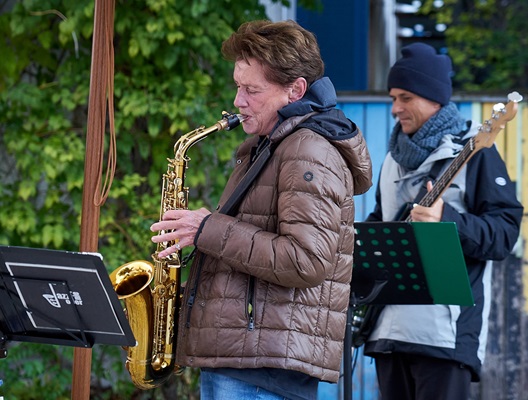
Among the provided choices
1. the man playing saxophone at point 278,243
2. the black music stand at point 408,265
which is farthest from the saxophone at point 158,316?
the black music stand at point 408,265

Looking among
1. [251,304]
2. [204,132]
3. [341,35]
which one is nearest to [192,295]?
[251,304]

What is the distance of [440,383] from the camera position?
3.68m

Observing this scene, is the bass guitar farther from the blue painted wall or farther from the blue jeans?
the blue painted wall

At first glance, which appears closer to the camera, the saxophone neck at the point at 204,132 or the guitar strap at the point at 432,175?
the saxophone neck at the point at 204,132

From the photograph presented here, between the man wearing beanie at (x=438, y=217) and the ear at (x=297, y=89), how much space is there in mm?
950

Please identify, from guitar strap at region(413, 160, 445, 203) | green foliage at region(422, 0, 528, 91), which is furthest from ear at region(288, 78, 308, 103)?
green foliage at region(422, 0, 528, 91)

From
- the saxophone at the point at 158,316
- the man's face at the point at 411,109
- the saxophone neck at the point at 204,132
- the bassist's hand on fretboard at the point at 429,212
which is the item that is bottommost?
the saxophone at the point at 158,316

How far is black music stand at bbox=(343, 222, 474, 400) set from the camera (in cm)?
338

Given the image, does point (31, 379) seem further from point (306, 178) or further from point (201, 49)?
point (306, 178)

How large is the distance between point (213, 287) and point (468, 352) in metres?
1.34

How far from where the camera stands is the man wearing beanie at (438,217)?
3.68m

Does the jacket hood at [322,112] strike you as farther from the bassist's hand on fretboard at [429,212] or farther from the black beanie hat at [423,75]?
the black beanie hat at [423,75]

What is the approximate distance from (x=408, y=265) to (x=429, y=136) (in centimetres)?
69

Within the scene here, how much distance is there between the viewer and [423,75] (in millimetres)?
3986
